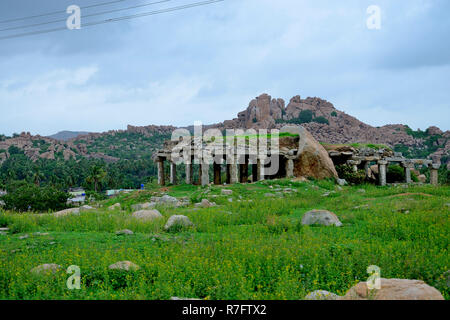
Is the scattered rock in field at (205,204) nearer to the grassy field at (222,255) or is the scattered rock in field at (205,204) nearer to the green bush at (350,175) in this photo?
the grassy field at (222,255)

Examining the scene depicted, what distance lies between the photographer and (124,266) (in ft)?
17.1

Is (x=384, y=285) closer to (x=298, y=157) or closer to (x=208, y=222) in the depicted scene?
(x=208, y=222)

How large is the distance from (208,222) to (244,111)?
106m

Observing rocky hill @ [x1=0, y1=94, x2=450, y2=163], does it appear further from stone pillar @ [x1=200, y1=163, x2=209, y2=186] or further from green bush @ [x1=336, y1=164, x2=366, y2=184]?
stone pillar @ [x1=200, y1=163, x2=209, y2=186]

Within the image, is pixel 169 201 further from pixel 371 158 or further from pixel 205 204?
pixel 371 158

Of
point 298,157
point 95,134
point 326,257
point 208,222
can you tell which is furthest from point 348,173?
point 95,134

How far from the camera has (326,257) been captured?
556 centimetres

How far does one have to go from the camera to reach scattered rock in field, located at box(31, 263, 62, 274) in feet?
16.4

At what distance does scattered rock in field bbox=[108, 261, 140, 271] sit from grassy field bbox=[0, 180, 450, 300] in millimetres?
107

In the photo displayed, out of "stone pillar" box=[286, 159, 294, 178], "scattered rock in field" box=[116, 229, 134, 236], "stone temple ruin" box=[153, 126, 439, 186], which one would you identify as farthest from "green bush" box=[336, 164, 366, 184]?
"scattered rock in field" box=[116, 229, 134, 236]

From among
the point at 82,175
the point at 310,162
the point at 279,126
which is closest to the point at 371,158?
the point at 310,162

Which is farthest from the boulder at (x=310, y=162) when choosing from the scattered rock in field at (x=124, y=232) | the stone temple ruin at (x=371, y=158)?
the scattered rock in field at (x=124, y=232)

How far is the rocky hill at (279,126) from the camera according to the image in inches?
3757

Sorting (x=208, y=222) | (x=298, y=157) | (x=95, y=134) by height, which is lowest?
(x=208, y=222)
